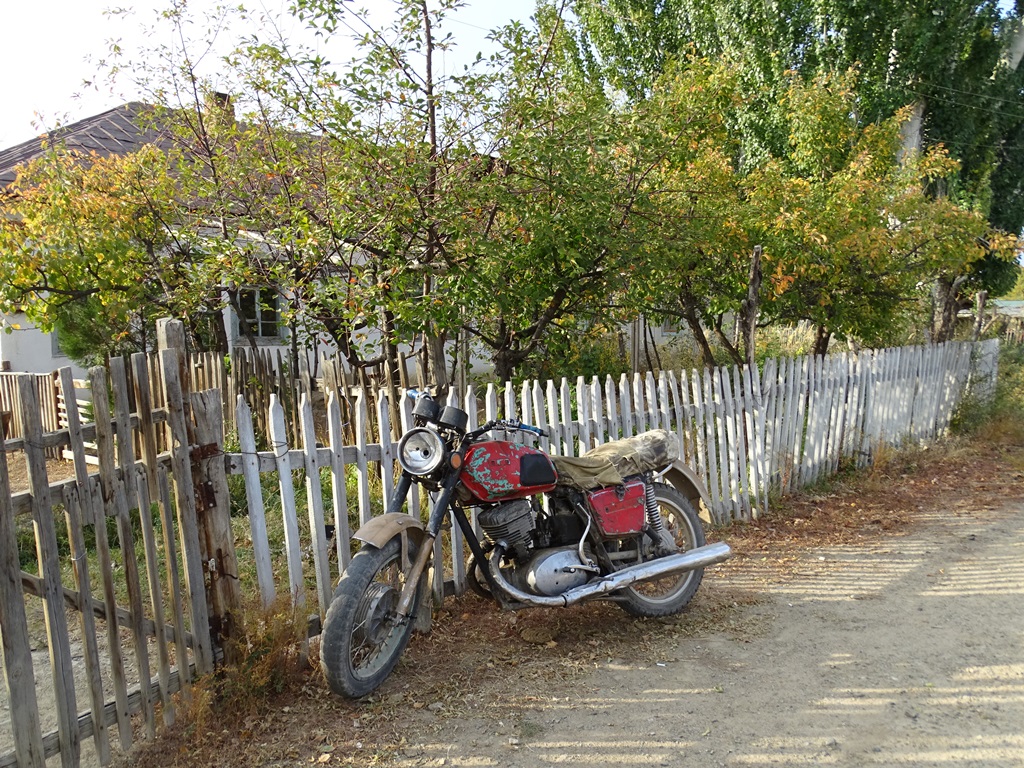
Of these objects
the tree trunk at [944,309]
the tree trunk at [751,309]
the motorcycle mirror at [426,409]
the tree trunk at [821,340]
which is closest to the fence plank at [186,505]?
the motorcycle mirror at [426,409]

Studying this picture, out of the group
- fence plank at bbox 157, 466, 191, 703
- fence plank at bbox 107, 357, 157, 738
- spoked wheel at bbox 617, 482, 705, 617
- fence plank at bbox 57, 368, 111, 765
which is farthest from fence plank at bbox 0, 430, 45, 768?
spoked wheel at bbox 617, 482, 705, 617

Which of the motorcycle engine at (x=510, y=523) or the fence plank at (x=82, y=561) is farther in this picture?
the motorcycle engine at (x=510, y=523)

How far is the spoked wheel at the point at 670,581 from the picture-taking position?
A: 4402 mm

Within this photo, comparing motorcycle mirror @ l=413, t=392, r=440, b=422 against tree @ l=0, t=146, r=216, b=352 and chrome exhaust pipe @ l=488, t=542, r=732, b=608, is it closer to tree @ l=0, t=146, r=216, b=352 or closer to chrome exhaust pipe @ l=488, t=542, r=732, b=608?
chrome exhaust pipe @ l=488, t=542, r=732, b=608

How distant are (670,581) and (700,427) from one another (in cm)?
188

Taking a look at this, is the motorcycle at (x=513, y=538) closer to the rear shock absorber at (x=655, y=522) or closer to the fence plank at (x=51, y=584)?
the rear shock absorber at (x=655, y=522)

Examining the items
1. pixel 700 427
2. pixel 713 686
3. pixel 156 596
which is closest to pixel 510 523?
pixel 713 686

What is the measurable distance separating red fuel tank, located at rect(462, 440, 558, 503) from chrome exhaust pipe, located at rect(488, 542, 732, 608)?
1.08 feet

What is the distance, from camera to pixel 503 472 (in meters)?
3.95

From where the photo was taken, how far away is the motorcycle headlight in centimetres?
372

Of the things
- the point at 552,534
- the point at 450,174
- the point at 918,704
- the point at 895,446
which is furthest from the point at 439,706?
the point at 895,446

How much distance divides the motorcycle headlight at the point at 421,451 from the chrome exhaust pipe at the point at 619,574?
656 mm

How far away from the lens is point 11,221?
24.9 ft

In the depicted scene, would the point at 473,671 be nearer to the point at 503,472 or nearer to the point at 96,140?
the point at 503,472
